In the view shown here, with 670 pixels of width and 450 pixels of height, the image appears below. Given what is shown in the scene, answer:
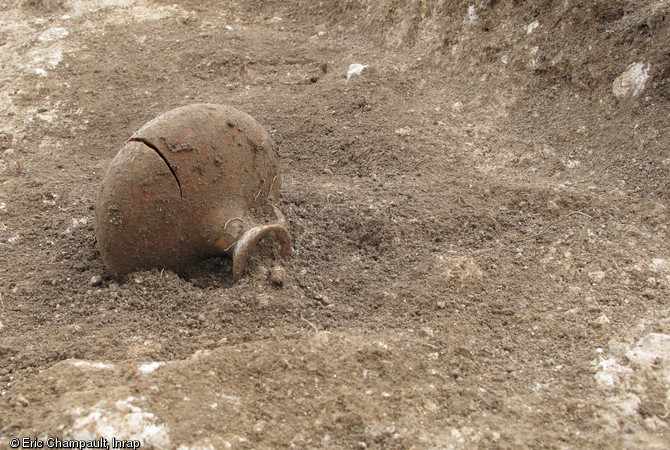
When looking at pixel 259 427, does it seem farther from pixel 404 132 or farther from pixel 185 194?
pixel 404 132

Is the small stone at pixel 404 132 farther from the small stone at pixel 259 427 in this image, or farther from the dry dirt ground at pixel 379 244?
the small stone at pixel 259 427

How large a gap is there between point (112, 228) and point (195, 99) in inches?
117

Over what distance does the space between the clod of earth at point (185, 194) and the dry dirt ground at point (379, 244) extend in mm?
183

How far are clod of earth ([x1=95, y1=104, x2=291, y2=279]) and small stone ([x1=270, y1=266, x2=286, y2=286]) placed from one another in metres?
0.17

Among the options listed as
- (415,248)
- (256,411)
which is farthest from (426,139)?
(256,411)

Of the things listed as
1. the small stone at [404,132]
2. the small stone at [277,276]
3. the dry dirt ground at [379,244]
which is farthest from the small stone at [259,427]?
the small stone at [404,132]

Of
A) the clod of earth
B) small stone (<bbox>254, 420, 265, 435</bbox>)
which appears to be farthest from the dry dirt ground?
the clod of earth

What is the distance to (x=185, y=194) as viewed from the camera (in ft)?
9.96

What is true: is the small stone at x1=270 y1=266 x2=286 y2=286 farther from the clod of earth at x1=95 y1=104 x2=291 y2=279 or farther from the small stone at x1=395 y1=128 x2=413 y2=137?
the small stone at x1=395 y1=128 x2=413 y2=137

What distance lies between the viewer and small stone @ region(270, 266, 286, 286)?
125 inches

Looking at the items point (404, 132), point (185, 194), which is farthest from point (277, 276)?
point (404, 132)

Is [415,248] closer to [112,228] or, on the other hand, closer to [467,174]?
[467,174]

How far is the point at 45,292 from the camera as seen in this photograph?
10.8 ft

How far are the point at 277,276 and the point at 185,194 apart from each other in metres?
0.68
